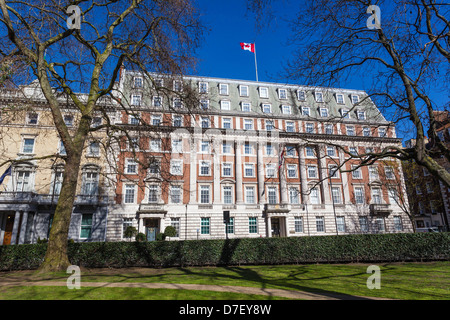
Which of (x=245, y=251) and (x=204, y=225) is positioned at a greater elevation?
(x=204, y=225)

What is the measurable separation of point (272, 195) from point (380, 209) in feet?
53.0

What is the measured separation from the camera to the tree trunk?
10.6 metres

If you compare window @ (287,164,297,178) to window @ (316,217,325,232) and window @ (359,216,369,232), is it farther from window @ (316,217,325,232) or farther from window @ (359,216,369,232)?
window @ (359,216,369,232)

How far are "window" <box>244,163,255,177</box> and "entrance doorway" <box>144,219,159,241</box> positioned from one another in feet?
45.5

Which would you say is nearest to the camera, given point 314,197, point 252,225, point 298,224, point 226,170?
point 252,225

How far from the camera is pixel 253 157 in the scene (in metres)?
→ 39.6

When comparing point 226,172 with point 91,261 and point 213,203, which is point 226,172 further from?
point 91,261

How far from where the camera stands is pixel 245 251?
17.9 meters

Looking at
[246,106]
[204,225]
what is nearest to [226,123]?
[246,106]

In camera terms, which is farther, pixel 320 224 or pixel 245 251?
pixel 320 224

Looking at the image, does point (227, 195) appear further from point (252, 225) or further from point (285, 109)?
point (285, 109)

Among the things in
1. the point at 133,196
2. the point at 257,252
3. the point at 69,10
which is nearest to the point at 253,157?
the point at 133,196

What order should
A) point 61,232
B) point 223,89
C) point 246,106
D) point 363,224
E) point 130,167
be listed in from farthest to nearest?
point 223,89, point 246,106, point 363,224, point 130,167, point 61,232
